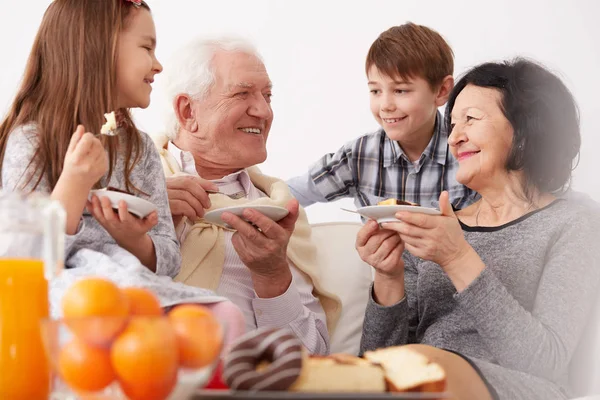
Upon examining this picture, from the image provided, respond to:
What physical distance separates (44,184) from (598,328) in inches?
58.0

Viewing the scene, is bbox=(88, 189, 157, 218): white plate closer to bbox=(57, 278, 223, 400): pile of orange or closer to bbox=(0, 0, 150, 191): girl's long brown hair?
bbox=(0, 0, 150, 191): girl's long brown hair

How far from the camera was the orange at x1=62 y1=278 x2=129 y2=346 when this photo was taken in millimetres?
851

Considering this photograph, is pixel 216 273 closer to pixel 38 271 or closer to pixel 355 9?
pixel 38 271

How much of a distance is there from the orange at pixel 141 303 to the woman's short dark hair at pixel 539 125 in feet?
4.74

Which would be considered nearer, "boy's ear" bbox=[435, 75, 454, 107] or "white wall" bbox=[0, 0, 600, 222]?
"boy's ear" bbox=[435, 75, 454, 107]

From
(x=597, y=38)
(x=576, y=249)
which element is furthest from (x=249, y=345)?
(x=597, y=38)

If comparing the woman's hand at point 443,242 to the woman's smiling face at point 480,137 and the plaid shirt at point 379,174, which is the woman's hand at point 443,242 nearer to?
the woman's smiling face at point 480,137

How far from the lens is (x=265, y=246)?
215cm

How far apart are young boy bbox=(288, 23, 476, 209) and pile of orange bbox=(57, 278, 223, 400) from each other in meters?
2.18

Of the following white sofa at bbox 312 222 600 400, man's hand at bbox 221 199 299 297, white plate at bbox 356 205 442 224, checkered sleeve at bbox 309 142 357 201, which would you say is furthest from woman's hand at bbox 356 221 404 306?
checkered sleeve at bbox 309 142 357 201

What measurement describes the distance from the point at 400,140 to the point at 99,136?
4.83ft

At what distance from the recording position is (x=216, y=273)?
7.49ft

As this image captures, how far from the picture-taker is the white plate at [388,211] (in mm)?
1870

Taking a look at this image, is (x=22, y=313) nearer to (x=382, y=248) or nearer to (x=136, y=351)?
(x=136, y=351)
